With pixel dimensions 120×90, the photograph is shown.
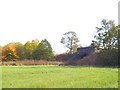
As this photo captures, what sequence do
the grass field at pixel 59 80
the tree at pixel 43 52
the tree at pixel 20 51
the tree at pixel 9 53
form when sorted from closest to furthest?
the grass field at pixel 59 80 → the tree at pixel 43 52 → the tree at pixel 9 53 → the tree at pixel 20 51

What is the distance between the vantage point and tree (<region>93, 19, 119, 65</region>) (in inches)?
1869

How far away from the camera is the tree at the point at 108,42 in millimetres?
47469

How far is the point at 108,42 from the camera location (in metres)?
50.1

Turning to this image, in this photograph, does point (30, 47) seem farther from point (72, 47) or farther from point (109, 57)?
point (109, 57)

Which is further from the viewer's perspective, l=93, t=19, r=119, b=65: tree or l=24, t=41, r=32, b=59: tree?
l=24, t=41, r=32, b=59: tree

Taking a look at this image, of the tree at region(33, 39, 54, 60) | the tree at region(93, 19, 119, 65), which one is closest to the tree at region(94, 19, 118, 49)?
the tree at region(93, 19, 119, 65)

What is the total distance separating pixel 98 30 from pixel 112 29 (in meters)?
2.77

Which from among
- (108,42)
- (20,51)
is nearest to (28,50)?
(20,51)

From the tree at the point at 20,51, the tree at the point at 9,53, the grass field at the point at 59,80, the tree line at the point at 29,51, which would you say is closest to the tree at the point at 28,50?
the tree line at the point at 29,51

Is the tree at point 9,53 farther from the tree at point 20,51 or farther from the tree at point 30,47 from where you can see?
the tree at point 30,47

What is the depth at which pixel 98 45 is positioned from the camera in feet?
170

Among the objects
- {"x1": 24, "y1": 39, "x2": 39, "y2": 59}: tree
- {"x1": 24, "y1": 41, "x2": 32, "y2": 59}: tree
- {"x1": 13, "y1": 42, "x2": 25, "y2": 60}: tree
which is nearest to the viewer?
{"x1": 24, "y1": 39, "x2": 39, "y2": 59}: tree

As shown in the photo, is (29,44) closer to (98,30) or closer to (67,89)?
(98,30)

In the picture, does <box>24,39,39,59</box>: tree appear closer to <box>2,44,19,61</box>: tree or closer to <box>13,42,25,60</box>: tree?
<box>13,42,25,60</box>: tree
